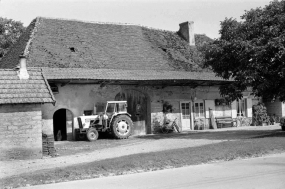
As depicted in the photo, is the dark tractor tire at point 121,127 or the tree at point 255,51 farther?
the dark tractor tire at point 121,127

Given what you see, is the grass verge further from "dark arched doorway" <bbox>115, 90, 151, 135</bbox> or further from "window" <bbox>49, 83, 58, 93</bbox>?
"dark arched doorway" <bbox>115, 90, 151, 135</bbox>

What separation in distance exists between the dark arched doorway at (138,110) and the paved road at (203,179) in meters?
13.8

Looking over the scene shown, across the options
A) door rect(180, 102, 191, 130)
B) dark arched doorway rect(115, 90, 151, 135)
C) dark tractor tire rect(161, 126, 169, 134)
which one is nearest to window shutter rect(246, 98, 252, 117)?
door rect(180, 102, 191, 130)

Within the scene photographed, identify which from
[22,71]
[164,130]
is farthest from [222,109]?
[22,71]

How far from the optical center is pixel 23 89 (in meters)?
15.1

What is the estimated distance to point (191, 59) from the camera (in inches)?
1172

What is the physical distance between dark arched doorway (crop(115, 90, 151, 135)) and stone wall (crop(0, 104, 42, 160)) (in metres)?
→ 10.6

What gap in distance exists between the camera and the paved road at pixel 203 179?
347 inches

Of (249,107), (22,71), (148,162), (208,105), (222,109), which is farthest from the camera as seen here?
(249,107)

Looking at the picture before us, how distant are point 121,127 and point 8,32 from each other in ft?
60.1

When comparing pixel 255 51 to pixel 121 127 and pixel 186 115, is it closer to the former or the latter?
pixel 121 127

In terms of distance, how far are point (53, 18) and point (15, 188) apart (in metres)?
19.2

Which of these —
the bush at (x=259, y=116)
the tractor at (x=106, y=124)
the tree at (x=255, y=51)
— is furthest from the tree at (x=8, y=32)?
the bush at (x=259, y=116)

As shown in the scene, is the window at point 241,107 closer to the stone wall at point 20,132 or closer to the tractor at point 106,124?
the tractor at point 106,124
